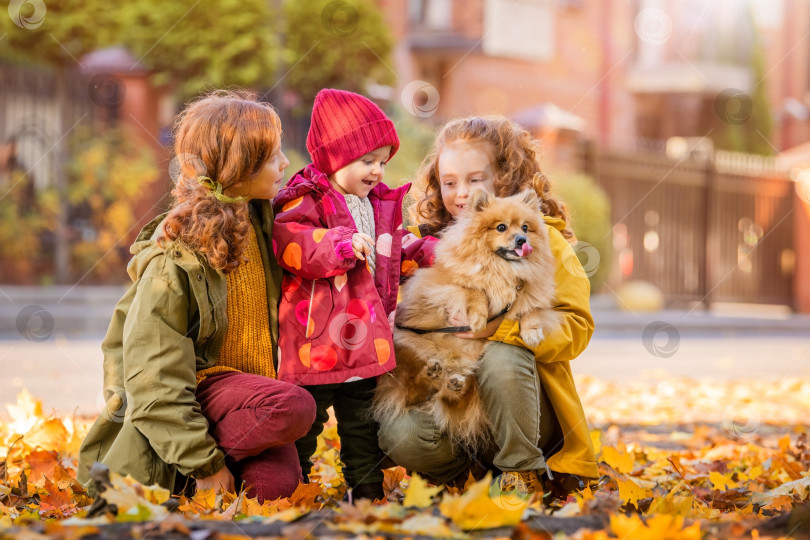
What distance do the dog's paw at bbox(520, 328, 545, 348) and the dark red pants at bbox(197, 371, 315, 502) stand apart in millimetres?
788

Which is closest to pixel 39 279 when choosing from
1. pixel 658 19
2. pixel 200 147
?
pixel 200 147

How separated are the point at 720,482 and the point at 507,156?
1577 mm

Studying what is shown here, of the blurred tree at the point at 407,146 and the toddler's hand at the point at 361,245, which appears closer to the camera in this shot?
the toddler's hand at the point at 361,245

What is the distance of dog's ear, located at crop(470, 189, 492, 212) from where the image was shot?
322 cm

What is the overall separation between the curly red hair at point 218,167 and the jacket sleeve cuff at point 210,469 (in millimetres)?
630

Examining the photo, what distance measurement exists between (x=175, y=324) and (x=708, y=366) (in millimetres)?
8125

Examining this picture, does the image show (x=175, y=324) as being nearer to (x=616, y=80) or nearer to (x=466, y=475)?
(x=466, y=475)

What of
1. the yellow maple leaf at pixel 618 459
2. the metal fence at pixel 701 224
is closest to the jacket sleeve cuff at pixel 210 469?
the yellow maple leaf at pixel 618 459

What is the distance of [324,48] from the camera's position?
44.2 feet

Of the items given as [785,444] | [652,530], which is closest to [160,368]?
[652,530]

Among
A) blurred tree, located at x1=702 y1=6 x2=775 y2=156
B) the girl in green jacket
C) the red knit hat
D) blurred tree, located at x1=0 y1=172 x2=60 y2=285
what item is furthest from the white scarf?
blurred tree, located at x1=702 y1=6 x2=775 y2=156

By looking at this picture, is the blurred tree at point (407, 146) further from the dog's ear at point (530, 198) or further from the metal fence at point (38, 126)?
the dog's ear at point (530, 198)

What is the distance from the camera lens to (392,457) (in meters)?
3.15

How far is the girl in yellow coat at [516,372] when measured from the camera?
2.98m
